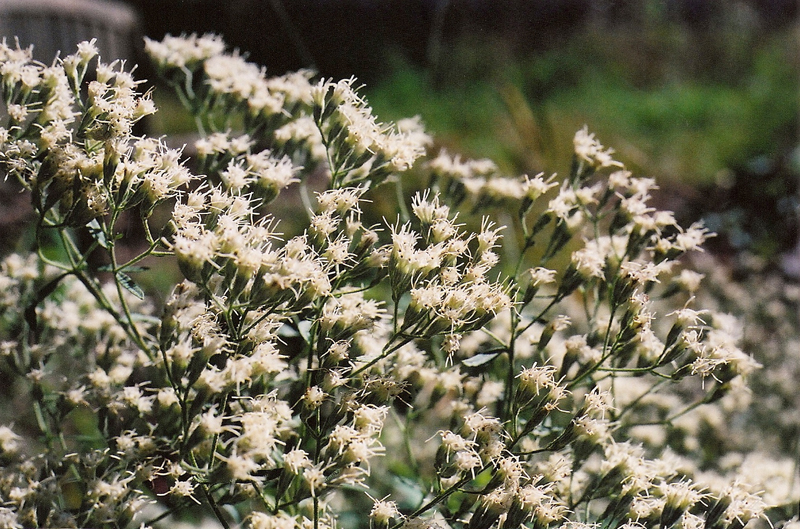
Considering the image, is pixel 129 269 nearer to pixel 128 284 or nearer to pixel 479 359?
pixel 128 284

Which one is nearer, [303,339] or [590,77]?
[303,339]

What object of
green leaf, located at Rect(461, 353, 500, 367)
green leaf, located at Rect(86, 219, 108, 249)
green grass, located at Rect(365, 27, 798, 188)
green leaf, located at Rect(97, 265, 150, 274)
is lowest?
green leaf, located at Rect(461, 353, 500, 367)

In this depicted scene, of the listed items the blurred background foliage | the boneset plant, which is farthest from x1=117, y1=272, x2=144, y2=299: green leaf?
the blurred background foliage

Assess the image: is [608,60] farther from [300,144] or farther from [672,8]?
[300,144]

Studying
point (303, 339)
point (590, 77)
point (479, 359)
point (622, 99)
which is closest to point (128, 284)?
point (303, 339)

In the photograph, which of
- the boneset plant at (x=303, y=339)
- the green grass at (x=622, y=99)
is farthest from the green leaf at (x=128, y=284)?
the green grass at (x=622, y=99)

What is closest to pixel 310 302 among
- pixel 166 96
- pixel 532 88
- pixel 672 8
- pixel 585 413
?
pixel 585 413

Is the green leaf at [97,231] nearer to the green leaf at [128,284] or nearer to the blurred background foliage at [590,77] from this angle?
the green leaf at [128,284]

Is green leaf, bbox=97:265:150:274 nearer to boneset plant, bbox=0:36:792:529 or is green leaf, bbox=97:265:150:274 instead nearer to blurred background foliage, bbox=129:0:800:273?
boneset plant, bbox=0:36:792:529
